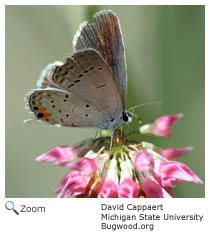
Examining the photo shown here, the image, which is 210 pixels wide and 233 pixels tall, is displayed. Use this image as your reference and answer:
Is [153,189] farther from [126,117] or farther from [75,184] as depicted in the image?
[126,117]

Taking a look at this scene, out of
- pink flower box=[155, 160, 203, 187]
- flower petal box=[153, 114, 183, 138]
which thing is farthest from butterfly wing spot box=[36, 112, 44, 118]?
pink flower box=[155, 160, 203, 187]

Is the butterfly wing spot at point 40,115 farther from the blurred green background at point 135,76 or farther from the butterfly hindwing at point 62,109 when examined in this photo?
the blurred green background at point 135,76

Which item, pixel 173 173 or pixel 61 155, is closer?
pixel 173 173

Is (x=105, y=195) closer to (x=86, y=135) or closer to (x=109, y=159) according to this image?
(x=109, y=159)

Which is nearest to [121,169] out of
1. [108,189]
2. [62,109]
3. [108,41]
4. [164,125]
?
[108,189]

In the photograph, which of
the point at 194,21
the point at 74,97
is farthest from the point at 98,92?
the point at 194,21
